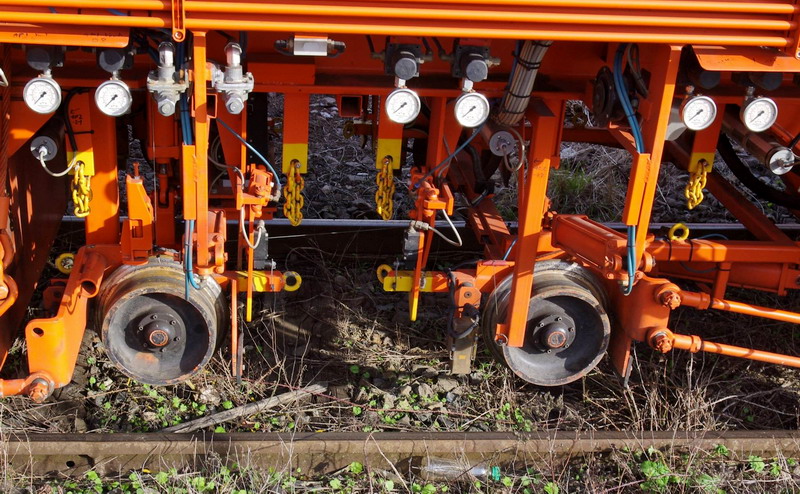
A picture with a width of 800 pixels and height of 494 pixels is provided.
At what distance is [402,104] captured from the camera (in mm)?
4176

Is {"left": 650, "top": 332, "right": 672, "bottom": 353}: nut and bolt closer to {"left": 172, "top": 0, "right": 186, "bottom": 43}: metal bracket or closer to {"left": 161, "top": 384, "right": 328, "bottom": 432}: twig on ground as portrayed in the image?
{"left": 161, "top": 384, "right": 328, "bottom": 432}: twig on ground

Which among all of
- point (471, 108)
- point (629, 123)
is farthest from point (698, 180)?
point (471, 108)

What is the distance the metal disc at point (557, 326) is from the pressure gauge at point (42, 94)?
7.99 feet

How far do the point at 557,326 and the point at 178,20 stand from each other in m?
2.52

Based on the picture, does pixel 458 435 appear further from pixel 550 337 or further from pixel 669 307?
pixel 669 307

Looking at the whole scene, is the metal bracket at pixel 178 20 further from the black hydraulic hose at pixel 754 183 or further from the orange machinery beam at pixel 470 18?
the black hydraulic hose at pixel 754 183

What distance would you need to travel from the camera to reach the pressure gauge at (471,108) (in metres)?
4.21

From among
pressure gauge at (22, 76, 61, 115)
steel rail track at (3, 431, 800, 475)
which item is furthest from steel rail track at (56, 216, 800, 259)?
pressure gauge at (22, 76, 61, 115)

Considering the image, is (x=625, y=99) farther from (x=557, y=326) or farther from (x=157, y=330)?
(x=157, y=330)

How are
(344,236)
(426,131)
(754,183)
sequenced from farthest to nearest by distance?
(344,236) → (754,183) → (426,131)

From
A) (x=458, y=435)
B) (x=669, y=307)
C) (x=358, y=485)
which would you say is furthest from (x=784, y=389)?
(x=358, y=485)

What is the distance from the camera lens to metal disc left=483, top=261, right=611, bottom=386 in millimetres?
4957

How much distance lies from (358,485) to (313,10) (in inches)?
90.4

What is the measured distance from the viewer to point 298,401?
16.7 ft
